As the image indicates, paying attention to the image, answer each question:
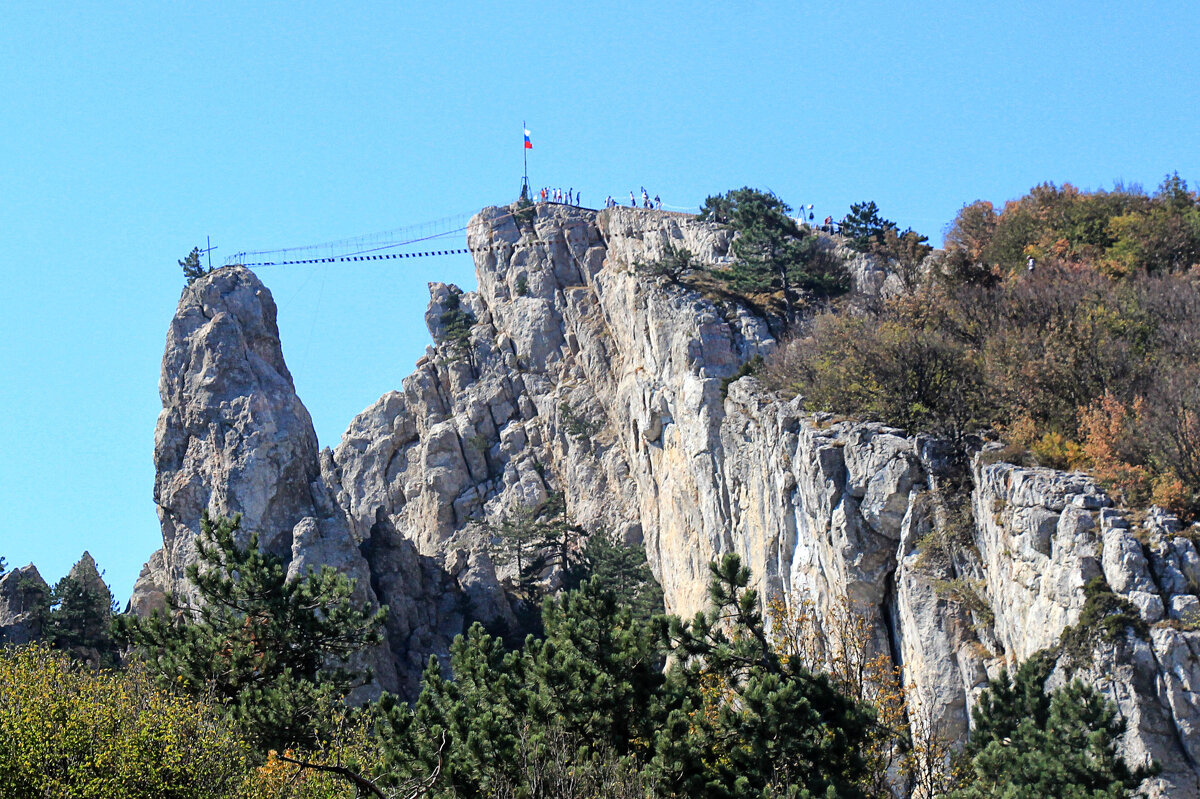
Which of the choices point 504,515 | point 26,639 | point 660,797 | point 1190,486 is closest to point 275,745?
point 660,797

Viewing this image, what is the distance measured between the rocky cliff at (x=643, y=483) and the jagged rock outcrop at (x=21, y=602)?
261 inches

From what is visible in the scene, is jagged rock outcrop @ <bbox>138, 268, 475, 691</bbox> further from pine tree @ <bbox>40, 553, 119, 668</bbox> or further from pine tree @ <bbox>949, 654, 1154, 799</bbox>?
pine tree @ <bbox>949, 654, 1154, 799</bbox>

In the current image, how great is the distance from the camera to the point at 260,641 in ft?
127

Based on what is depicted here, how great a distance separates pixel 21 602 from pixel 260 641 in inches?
1056

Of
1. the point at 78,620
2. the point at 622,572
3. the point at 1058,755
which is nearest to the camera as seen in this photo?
the point at 1058,755

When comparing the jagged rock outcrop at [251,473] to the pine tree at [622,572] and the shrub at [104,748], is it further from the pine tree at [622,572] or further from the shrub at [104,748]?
the shrub at [104,748]

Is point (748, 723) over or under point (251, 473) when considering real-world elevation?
under

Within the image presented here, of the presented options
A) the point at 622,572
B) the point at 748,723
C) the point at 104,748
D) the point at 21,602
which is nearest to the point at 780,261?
the point at 622,572

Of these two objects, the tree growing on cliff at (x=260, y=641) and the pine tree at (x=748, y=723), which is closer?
the pine tree at (x=748, y=723)

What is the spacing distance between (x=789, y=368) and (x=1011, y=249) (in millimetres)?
9890

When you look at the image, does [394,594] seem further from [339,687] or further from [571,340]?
[339,687]

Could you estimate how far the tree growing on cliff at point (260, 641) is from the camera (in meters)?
34.5

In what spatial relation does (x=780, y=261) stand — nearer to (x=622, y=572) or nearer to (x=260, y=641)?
(x=622, y=572)

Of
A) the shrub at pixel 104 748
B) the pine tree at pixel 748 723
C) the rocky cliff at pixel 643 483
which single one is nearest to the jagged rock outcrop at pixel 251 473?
the rocky cliff at pixel 643 483
